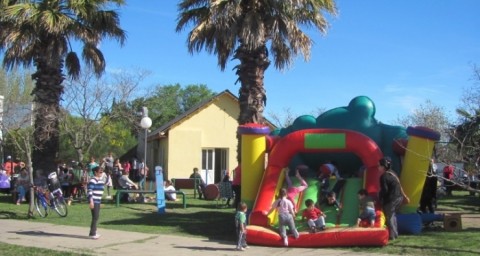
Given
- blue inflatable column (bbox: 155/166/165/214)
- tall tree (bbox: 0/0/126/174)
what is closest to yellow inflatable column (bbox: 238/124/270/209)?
A: blue inflatable column (bbox: 155/166/165/214)

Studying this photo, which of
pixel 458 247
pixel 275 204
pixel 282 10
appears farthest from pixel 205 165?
pixel 458 247

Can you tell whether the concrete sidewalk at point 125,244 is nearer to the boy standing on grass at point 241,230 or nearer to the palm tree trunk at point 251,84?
the boy standing on grass at point 241,230

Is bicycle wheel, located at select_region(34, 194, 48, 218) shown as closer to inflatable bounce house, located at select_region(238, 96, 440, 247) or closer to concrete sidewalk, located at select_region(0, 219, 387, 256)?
concrete sidewalk, located at select_region(0, 219, 387, 256)

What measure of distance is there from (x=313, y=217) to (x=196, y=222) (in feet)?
Answer: 14.8

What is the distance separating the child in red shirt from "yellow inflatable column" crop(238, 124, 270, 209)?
6.39 ft

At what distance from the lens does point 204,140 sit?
35000 mm

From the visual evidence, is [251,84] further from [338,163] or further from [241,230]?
[241,230]

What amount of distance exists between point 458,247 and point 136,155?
37.1m

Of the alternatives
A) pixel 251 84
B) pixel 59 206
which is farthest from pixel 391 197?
pixel 59 206

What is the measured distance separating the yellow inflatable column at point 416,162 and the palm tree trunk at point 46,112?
13198mm

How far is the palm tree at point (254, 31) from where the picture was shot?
58.4 ft

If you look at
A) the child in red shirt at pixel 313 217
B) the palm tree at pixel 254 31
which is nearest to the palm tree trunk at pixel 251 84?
the palm tree at pixel 254 31

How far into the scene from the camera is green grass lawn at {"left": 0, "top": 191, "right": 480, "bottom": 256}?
36.4 ft

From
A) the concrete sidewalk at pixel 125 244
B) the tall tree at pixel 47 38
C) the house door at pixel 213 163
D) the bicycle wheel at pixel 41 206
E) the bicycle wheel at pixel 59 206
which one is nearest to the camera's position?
the concrete sidewalk at pixel 125 244
